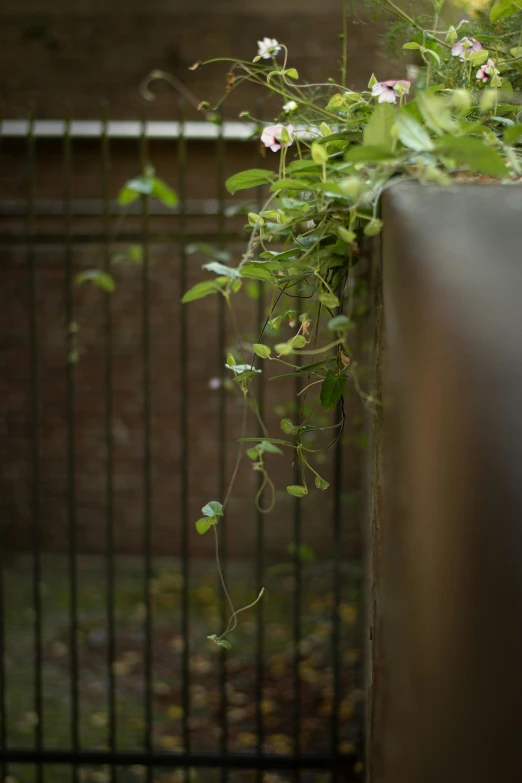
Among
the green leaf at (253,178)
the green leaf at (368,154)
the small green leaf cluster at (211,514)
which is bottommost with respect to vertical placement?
the small green leaf cluster at (211,514)

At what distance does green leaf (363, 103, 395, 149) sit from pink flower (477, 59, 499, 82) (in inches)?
12.0

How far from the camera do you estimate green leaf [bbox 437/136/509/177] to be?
0.67 metres

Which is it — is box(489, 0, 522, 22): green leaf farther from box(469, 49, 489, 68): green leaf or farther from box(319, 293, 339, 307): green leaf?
box(319, 293, 339, 307): green leaf

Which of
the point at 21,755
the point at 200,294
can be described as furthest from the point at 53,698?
the point at 200,294

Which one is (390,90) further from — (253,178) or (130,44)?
(130,44)

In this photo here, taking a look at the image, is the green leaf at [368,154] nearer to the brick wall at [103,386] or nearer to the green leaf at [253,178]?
the green leaf at [253,178]

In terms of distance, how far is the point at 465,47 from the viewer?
988 millimetres

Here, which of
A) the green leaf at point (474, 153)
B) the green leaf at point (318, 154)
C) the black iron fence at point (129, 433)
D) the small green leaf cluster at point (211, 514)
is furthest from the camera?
the black iron fence at point (129, 433)

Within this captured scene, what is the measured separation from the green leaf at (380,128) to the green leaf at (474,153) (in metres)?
0.07

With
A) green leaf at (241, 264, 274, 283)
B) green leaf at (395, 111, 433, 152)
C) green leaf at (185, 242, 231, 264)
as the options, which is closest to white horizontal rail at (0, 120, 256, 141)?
green leaf at (185, 242, 231, 264)

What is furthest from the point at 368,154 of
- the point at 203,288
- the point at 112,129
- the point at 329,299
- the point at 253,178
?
the point at 112,129

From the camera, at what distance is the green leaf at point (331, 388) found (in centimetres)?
94

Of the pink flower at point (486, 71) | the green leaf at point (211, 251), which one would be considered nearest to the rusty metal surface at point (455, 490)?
the pink flower at point (486, 71)

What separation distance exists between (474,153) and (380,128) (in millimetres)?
114
